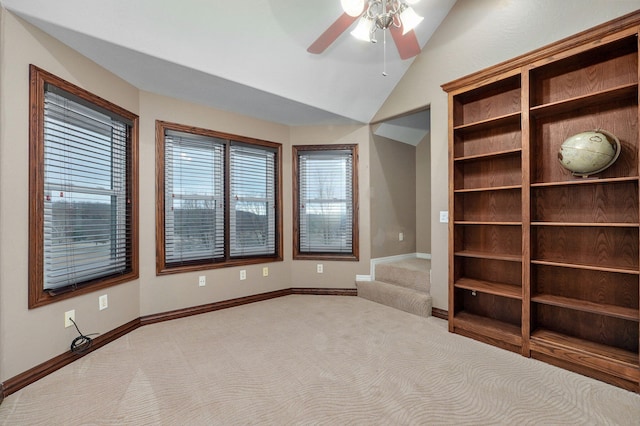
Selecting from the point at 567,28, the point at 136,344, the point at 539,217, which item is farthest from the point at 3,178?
the point at 567,28

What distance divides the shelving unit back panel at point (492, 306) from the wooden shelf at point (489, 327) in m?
0.06

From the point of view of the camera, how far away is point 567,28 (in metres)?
2.35

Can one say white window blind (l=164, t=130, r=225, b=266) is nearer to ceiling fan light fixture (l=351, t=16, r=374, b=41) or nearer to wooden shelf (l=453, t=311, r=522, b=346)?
ceiling fan light fixture (l=351, t=16, r=374, b=41)

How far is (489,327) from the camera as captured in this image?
2631mm

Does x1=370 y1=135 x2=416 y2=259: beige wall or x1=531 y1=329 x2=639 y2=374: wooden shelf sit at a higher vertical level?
x1=370 y1=135 x2=416 y2=259: beige wall

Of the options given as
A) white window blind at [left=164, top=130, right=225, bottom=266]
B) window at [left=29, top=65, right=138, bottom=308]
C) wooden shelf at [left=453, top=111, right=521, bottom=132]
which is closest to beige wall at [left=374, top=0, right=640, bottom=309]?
wooden shelf at [left=453, top=111, right=521, bottom=132]

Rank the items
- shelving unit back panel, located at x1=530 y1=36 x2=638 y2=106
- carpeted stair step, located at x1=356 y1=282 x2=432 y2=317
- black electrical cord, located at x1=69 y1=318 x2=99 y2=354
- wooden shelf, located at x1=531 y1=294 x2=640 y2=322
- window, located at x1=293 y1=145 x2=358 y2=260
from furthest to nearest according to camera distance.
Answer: window, located at x1=293 y1=145 x2=358 y2=260, carpeted stair step, located at x1=356 y1=282 x2=432 y2=317, black electrical cord, located at x1=69 y1=318 x2=99 y2=354, shelving unit back panel, located at x1=530 y1=36 x2=638 y2=106, wooden shelf, located at x1=531 y1=294 x2=640 y2=322

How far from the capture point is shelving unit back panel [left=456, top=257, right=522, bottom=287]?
107 inches

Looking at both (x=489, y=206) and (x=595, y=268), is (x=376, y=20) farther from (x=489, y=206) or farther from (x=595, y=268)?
(x=595, y=268)

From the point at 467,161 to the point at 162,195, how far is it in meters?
3.22

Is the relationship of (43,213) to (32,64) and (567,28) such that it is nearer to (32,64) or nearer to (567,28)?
(32,64)

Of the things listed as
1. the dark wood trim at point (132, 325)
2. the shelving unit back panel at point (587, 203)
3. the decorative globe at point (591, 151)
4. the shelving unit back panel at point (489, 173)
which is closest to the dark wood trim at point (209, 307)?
the dark wood trim at point (132, 325)

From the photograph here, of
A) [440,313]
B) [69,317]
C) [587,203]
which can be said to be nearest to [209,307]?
[69,317]

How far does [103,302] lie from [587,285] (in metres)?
4.05
